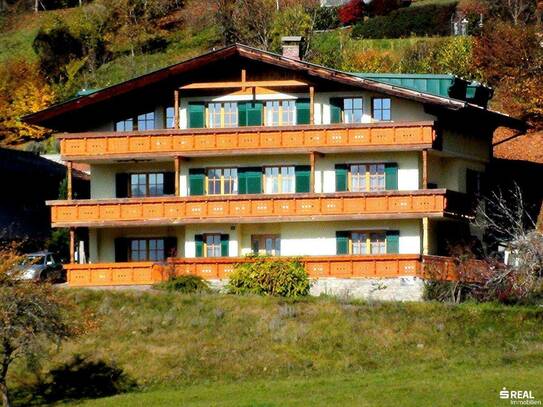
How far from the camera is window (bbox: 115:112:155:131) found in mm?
70625

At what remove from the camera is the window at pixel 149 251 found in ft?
230

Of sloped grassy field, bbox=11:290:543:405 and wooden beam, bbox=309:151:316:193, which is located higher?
wooden beam, bbox=309:151:316:193

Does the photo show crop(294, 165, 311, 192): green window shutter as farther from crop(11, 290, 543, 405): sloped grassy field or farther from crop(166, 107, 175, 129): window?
crop(11, 290, 543, 405): sloped grassy field

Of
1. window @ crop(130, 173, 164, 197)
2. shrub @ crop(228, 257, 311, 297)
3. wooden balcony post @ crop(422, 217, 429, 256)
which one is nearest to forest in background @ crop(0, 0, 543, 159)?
wooden balcony post @ crop(422, 217, 429, 256)

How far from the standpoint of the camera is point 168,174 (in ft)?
232

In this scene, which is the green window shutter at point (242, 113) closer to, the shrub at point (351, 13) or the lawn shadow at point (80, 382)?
the lawn shadow at point (80, 382)

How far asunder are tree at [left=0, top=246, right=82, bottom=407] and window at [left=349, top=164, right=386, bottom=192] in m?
17.6

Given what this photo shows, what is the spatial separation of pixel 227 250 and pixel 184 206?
8.32 ft

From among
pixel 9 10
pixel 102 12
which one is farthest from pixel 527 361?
pixel 9 10

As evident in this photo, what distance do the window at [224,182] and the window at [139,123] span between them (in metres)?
3.29

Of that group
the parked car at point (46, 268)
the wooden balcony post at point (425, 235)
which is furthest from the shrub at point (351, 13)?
the wooden balcony post at point (425, 235)

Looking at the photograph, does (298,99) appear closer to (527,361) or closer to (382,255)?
(382,255)

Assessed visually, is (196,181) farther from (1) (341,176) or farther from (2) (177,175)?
(1) (341,176)

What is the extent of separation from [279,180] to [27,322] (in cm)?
1886
